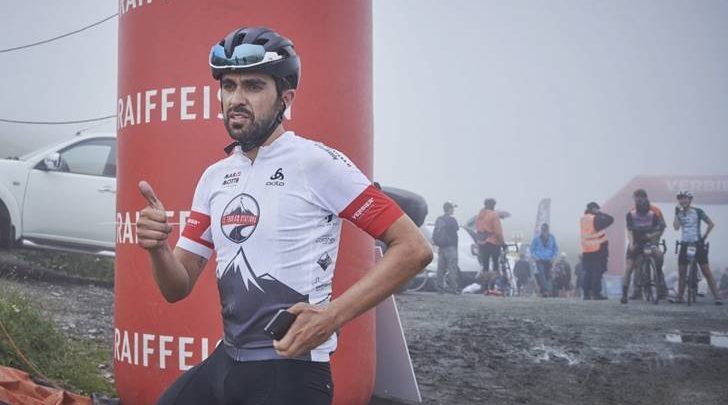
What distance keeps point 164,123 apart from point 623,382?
3520 mm

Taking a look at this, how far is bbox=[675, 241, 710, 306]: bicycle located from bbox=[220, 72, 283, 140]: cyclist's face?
5.53m

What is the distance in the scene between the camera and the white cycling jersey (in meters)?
2.06

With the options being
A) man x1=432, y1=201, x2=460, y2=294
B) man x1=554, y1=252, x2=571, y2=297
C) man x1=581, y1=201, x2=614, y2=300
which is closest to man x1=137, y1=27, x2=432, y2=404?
man x1=432, y1=201, x2=460, y2=294

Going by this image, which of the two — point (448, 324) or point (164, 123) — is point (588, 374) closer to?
point (448, 324)

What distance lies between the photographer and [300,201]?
6.86 ft

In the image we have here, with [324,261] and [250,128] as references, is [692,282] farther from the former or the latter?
[250,128]

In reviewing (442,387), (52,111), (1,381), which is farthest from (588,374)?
(52,111)

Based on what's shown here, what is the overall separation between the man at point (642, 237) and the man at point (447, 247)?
167 cm

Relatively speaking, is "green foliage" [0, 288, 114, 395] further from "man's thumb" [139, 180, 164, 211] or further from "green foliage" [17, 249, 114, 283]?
"man's thumb" [139, 180, 164, 211]

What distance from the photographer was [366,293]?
6.29 feet

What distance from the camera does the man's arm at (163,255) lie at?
2.03m

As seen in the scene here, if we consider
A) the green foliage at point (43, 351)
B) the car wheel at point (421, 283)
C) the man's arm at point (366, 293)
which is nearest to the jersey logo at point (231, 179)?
the man's arm at point (366, 293)

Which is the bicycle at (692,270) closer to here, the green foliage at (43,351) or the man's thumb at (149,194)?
the green foliage at (43,351)

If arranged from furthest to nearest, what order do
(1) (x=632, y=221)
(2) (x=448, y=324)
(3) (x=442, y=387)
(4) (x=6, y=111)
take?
(1) (x=632, y=221) < (2) (x=448, y=324) < (4) (x=6, y=111) < (3) (x=442, y=387)
